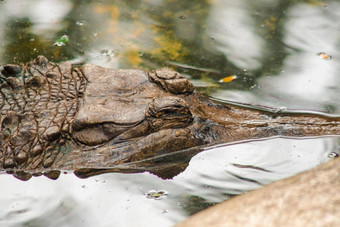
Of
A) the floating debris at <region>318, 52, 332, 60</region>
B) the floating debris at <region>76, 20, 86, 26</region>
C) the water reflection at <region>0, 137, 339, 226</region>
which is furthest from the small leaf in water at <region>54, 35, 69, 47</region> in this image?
the floating debris at <region>318, 52, 332, 60</region>

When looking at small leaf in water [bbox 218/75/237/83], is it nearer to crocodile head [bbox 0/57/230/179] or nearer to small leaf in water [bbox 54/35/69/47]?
crocodile head [bbox 0/57/230/179]

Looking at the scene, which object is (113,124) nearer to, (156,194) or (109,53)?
(156,194)

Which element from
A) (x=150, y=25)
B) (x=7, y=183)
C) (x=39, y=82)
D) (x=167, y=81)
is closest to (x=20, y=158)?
(x=7, y=183)

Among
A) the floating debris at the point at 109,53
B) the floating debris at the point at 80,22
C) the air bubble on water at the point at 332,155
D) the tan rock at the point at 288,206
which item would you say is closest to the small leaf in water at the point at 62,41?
the floating debris at the point at 80,22

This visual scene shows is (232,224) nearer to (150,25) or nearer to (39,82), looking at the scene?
(39,82)

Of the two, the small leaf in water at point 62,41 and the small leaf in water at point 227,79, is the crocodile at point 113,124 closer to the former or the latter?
the small leaf in water at point 227,79
